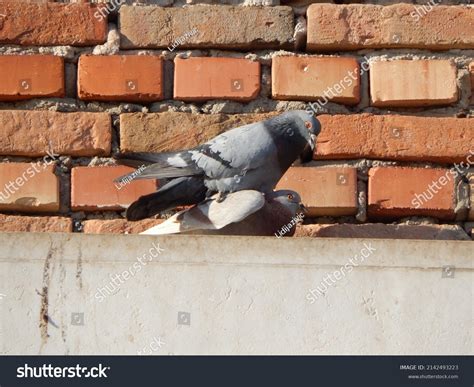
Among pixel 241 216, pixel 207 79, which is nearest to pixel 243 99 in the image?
pixel 207 79

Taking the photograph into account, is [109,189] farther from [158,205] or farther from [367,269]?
[367,269]

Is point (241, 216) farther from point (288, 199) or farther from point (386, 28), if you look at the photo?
point (386, 28)

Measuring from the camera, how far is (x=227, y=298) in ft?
6.28

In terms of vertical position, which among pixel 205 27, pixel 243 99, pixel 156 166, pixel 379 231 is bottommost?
pixel 379 231

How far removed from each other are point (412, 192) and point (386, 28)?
344 mm

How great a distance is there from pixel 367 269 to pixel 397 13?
74cm

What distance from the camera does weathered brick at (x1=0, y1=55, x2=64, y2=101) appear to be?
2.41 meters

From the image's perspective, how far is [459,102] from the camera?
2461 millimetres

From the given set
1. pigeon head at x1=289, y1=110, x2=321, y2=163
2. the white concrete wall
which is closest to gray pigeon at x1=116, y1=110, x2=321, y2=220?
pigeon head at x1=289, y1=110, x2=321, y2=163

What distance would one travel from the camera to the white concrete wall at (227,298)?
6.24 ft

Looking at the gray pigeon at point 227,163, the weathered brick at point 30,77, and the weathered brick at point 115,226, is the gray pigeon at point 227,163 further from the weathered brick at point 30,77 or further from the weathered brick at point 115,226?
the weathered brick at point 30,77

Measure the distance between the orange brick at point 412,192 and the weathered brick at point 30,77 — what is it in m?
0.65
